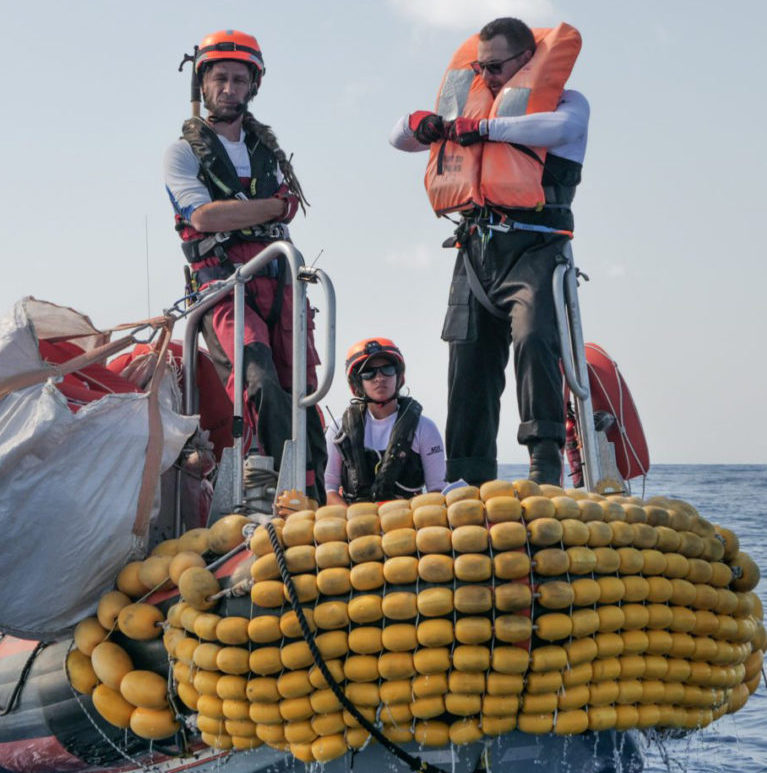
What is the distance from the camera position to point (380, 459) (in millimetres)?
7094

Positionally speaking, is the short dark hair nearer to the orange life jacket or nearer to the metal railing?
the orange life jacket

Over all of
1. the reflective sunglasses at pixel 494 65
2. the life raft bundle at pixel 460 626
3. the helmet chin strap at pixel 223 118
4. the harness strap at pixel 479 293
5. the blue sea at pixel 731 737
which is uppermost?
the reflective sunglasses at pixel 494 65

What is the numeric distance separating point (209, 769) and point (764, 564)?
14797 mm

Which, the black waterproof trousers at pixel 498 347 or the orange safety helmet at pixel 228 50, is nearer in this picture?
the black waterproof trousers at pixel 498 347

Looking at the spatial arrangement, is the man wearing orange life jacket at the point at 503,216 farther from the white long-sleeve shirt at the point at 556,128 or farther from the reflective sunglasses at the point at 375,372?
the reflective sunglasses at the point at 375,372

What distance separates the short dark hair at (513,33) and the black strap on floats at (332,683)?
2883 mm

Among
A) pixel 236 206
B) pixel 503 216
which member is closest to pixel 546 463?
pixel 503 216

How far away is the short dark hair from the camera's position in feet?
20.3

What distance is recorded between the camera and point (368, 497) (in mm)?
7016

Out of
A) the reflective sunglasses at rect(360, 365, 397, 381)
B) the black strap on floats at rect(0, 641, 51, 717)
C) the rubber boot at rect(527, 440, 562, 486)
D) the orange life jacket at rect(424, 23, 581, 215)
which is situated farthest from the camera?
the reflective sunglasses at rect(360, 365, 397, 381)

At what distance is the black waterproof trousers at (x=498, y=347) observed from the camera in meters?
5.74

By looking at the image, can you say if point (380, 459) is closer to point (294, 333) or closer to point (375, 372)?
point (375, 372)

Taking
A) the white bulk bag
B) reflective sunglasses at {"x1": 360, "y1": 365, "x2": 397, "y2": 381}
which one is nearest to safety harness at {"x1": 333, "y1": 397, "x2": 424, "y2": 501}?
reflective sunglasses at {"x1": 360, "y1": 365, "x2": 397, "y2": 381}

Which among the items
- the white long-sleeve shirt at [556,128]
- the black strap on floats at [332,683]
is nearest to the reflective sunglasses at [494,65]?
the white long-sleeve shirt at [556,128]
